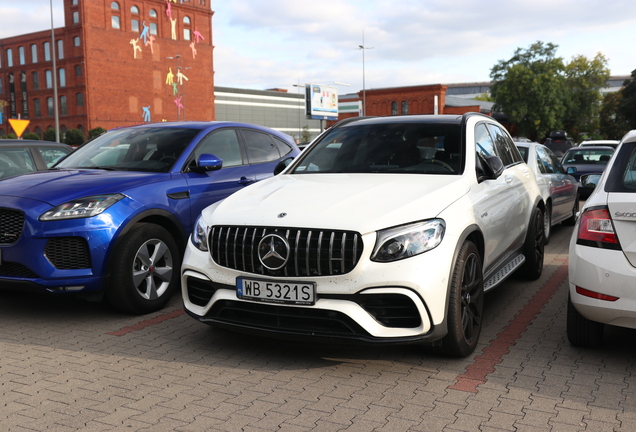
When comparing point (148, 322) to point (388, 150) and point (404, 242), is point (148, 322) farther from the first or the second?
point (404, 242)

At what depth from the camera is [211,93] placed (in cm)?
8381

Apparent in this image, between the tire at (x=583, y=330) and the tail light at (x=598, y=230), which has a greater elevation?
the tail light at (x=598, y=230)

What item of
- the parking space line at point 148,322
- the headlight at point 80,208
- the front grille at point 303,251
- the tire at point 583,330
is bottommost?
the parking space line at point 148,322

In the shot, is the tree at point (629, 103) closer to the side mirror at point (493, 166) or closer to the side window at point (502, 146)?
the side window at point (502, 146)

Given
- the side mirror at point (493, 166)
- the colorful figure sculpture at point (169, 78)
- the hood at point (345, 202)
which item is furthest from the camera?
the colorful figure sculpture at point (169, 78)

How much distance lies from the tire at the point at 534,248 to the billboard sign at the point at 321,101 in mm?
51901

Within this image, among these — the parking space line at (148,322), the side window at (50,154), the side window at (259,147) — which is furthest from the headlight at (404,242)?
the side window at (50,154)

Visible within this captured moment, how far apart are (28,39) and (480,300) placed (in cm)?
8418

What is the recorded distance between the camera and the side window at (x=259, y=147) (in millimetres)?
7348

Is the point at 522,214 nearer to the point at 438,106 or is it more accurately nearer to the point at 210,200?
the point at 210,200

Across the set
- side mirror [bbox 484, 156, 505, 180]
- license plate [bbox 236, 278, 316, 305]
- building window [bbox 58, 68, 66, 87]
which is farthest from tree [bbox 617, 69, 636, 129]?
Result: license plate [bbox 236, 278, 316, 305]

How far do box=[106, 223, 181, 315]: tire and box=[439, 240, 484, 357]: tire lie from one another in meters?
2.66

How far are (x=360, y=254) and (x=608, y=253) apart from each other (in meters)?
1.51

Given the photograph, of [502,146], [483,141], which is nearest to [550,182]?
[502,146]
